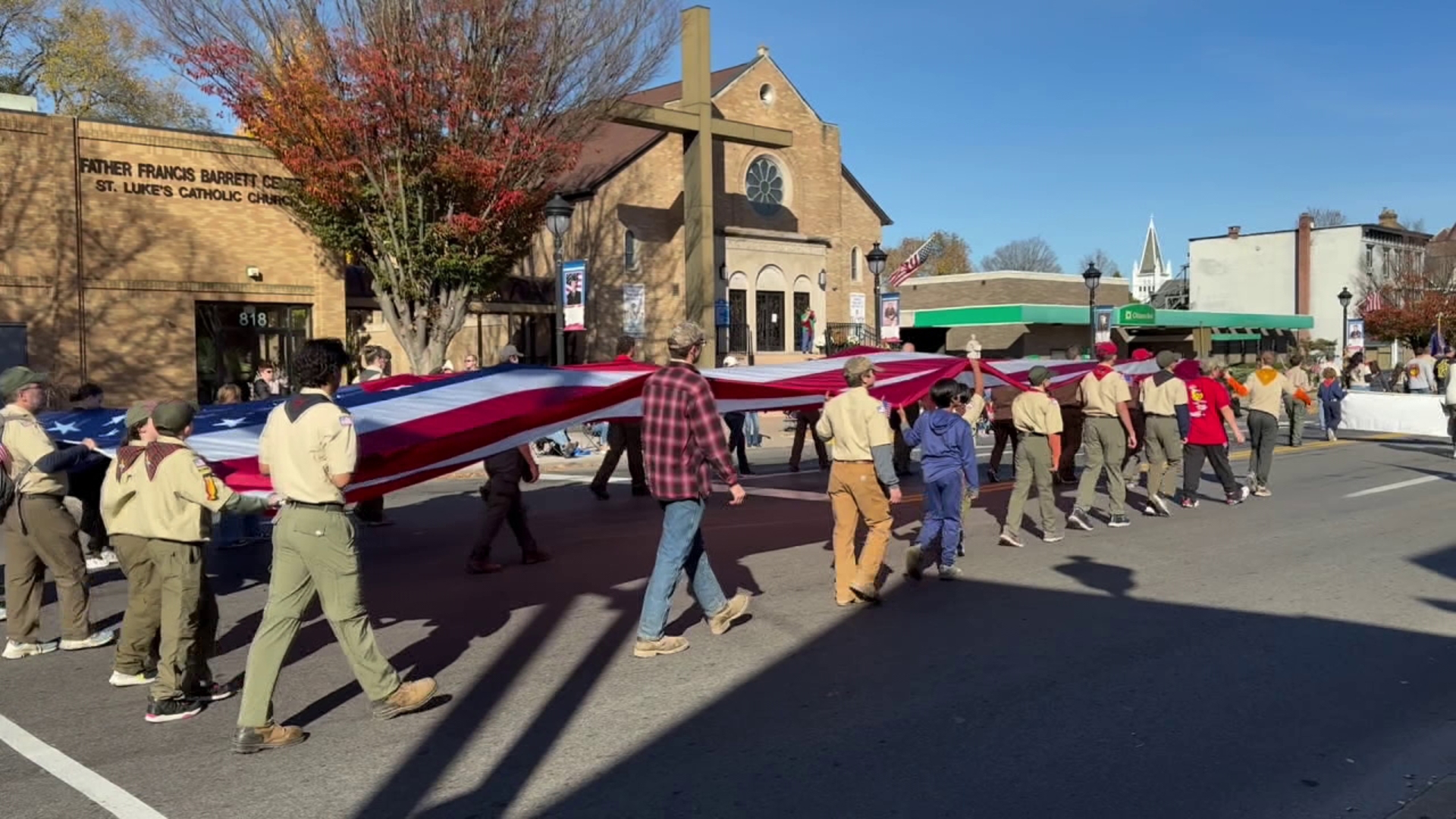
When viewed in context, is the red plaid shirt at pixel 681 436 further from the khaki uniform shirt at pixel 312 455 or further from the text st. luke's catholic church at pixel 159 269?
the text st. luke's catholic church at pixel 159 269

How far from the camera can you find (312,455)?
508 centimetres

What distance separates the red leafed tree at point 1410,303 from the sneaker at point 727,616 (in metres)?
51.8

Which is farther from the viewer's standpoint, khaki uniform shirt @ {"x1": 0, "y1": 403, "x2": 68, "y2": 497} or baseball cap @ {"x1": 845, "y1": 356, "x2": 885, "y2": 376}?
baseball cap @ {"x1": 845, "y1": 356, "x2": 885, "y2": 376}

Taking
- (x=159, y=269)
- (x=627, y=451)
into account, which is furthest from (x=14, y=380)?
(x=159, y=269)

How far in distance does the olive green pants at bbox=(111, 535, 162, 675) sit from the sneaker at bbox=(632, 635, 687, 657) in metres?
2.66

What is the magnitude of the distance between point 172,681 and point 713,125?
29738 millimetres

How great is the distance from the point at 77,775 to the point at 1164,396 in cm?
1105

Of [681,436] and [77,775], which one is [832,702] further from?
[77,775]

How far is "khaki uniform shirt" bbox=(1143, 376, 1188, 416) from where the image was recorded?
40.6ft

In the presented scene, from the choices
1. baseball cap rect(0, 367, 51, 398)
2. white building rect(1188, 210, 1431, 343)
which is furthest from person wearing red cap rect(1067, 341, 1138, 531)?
white building rect(1188, 210, 1431, 343)

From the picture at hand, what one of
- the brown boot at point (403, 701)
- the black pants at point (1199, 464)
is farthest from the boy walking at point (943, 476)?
the black pants at point (1199, 464)

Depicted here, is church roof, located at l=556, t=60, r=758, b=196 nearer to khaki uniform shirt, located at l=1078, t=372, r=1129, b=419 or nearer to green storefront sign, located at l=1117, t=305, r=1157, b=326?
green storefront sign, located at l=1117, t=305, r=1157, b=326

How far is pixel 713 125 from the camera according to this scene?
33.5 meters

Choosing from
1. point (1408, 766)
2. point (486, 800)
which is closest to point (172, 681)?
point (486, 800)
